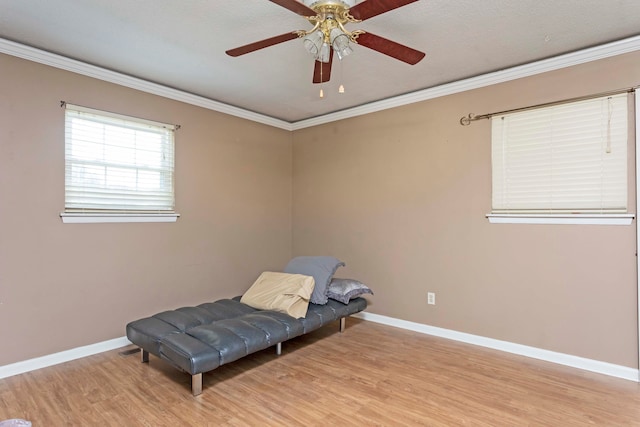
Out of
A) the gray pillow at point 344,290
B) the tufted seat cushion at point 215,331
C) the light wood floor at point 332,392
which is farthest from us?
the gray pillow at point 344,290

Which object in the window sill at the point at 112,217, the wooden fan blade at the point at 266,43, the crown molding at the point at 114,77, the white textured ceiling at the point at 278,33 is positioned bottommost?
the window sill at the point at 112,217

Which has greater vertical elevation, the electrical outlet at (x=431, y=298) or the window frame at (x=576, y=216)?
the window frame at (x=576, y=216)

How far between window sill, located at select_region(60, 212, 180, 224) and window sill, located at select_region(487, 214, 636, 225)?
123 inches

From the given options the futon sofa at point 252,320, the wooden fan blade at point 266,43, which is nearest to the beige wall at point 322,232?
the futon sofa at point 252,320

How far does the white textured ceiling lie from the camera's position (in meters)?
2.27

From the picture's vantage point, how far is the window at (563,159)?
2740mm

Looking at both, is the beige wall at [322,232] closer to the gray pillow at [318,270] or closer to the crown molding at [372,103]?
the crown molding at [372,103]

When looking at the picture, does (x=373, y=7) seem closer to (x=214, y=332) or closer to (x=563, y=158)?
(x=563, y=158)

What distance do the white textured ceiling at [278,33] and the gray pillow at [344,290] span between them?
79.7 inches

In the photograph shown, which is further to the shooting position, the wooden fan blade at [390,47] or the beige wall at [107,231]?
the beige wall at [107,231]

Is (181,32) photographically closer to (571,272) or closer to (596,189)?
(596,189)

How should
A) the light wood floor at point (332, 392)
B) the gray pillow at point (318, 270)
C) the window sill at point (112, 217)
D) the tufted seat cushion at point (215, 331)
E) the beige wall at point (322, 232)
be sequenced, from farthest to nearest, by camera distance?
1. the gray pillow at point (318, 270)
2. the window sill at point (112, 217)
3. the beige wall at point (322, 232)
4. the tufted seat cushion at point (215, 331)
5. the light wood floor at point (332, 392)

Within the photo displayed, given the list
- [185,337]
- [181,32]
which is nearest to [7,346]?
[185,337]

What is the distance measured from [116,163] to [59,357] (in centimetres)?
169
